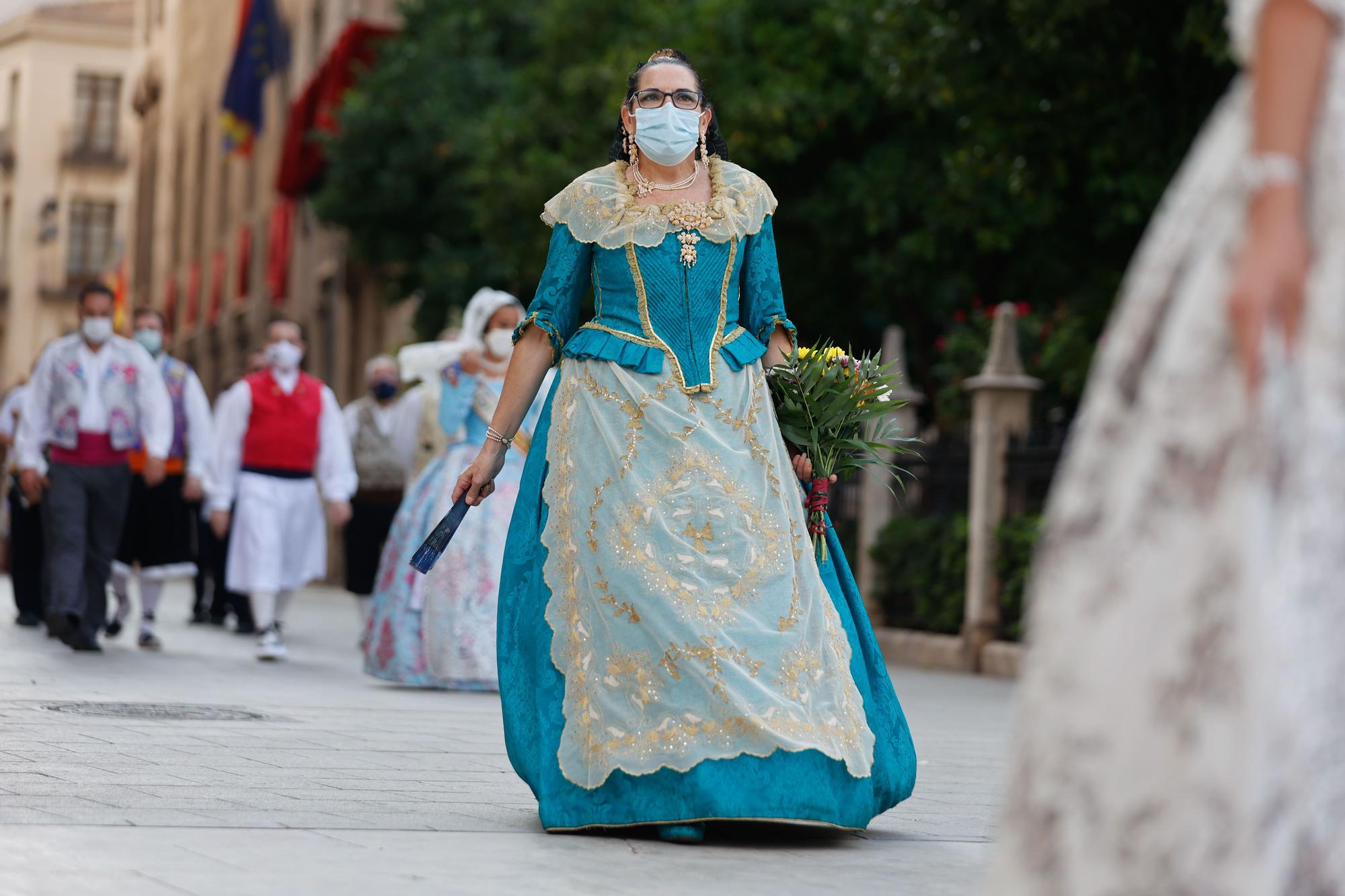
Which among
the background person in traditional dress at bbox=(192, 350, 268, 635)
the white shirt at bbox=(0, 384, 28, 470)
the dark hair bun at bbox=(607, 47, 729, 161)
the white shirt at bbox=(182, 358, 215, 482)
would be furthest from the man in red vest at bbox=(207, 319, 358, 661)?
the dark hair bun at bbox=(607, 47, 729, 161)

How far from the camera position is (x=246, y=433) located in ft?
46.2

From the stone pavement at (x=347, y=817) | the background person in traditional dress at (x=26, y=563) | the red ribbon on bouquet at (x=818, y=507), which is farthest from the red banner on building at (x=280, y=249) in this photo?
the red ribbon on bouquet at (x=818, y=507)

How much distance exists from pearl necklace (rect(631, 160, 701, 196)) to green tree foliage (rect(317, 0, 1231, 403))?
27.6 feet

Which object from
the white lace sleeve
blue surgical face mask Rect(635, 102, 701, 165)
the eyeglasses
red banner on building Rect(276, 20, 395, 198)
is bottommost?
the white lace sleeve

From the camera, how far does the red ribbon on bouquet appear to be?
651 centimetres

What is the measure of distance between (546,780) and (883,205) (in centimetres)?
1666

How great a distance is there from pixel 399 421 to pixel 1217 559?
13361mm

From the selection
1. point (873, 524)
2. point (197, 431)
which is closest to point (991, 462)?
point (873, 524)

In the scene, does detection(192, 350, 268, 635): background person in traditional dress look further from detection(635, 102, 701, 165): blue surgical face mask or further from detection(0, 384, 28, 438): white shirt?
detection(635, 102, 701, 165): blue surgical face mask

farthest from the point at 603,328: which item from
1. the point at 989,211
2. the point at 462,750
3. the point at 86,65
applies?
the point at 86,65

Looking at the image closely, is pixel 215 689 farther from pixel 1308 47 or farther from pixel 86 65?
pixel 86 65

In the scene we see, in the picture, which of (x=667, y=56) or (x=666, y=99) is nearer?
(x=666, y=99)

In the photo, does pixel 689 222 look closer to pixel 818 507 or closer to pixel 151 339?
pixel 818 507

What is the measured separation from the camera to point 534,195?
77.7 ft
